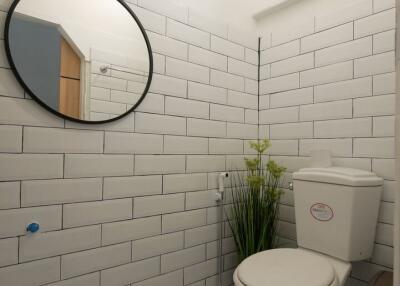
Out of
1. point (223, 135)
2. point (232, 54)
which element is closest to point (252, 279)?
point (223, 135)

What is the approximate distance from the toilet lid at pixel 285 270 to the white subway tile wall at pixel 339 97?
429mm

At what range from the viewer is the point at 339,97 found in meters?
1.44

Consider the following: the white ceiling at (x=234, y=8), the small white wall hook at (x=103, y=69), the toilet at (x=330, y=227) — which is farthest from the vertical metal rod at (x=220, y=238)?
the white ceiling at (x=234, y=8)

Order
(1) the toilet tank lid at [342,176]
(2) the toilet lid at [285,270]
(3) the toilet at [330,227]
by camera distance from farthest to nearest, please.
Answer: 1. (1) the toilet tank lid at [342,176]
2. (3) the toilet at [330,227]
3. (2) the toilet lid at [285,270]

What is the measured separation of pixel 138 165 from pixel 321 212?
0.90m

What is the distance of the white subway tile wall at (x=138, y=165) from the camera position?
3.26 ft

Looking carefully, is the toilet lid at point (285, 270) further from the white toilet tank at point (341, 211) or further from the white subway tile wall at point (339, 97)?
the white subway tile wall at point (339, 97)

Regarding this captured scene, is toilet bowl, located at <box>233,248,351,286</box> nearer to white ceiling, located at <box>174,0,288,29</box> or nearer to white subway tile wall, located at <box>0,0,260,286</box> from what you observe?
white subway tile wall, located at <box>0,0,260,286</box>

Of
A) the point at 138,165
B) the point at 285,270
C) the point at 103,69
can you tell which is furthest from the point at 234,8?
the point at 285,270

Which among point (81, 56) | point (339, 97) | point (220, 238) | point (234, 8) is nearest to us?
point (81, 56)

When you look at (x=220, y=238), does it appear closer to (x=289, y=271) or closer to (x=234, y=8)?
(x=289, y=271)

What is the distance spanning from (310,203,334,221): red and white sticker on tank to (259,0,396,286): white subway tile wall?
269 mm

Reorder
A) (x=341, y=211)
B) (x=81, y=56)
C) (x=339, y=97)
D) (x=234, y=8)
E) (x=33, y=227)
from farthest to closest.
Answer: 1. (x=234, y=8)
2. (x=339, y=97)
3. (x=341, y=211)
4. (x=81, y=56)
5. (x=33, y=227)

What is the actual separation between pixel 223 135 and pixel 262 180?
0.34 meters
